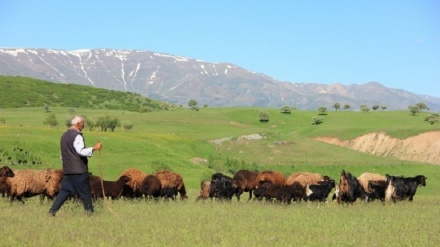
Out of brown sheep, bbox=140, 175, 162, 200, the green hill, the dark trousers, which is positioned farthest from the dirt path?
the dark trousers

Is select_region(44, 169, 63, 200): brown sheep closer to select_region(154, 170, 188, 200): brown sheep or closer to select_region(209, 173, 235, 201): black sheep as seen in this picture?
select_region(154, 170, 188, 200): brown sheep

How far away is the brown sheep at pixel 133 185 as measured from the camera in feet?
71.9

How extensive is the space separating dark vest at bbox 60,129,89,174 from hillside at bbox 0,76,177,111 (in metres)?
98.8

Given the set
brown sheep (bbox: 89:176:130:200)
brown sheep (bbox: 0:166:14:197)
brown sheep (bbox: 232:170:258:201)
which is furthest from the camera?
brown sheep (bbox: 232:170:258:201)

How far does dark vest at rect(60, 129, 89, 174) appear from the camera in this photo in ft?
48.3

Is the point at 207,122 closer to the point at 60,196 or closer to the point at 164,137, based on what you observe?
the point at 164,137

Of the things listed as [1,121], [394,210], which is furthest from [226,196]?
[1,121]

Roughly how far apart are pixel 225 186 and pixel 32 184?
7.47 m

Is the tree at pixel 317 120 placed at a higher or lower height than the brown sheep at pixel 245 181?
higher

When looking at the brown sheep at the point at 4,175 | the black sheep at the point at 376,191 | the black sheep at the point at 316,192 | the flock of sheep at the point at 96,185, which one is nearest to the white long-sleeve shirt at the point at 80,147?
the flock of sheep at the point at 96,185

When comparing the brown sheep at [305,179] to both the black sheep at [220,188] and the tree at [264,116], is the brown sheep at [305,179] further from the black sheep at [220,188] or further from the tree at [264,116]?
the tree at [264,116]

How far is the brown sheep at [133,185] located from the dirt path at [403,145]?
54853 mm

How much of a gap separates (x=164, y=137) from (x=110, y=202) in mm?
39257

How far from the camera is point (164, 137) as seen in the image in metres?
58.5
